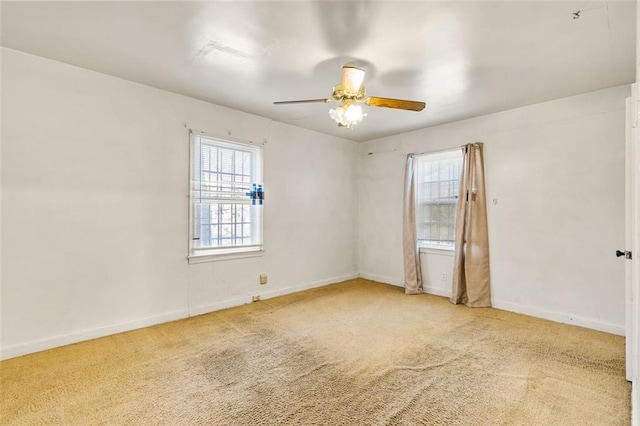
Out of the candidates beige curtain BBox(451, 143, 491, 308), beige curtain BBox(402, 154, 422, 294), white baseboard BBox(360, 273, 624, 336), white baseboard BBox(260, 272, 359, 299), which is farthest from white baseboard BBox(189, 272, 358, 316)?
beige curtain BBox(451, 143, 491, 308)

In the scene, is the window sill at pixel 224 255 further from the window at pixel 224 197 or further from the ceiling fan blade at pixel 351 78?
the ceiling fan blade at pixel 351 78

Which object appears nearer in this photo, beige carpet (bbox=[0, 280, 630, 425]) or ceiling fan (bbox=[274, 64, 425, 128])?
beige carpet (bbox=[0, 280, 630, 425])

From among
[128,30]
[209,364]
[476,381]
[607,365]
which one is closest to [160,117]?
[128,30]

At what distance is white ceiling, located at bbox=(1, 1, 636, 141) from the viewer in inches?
74.9

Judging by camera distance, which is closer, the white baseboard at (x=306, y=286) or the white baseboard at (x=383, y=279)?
the white baseboard at (x=306, y=286)

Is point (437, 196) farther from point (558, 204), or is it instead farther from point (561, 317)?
point (561, 317)

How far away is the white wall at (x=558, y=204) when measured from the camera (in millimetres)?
3055

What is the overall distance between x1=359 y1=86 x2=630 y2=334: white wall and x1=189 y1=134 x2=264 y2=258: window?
2.77 meters

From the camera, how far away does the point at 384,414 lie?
1800mm

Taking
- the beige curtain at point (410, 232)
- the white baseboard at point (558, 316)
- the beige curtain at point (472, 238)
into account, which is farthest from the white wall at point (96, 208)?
the white baseboard at point (558, 316)

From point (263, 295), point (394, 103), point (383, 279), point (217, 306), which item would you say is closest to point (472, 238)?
point (383, 279)

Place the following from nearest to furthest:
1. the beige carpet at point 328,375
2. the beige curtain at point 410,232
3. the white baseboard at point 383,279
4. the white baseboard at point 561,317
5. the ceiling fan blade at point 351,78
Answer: the beige carpet at point 328,375, the ceiling fan blade at point 351,78, the white baseboard at point 561,317, the beige curtain at point 410,232, the white baseboard at point 383,279

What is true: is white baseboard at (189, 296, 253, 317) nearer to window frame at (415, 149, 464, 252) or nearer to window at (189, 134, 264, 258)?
window at (189, 134, 264, 258)

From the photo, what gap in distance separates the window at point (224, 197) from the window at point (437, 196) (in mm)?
2482
